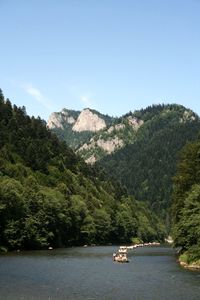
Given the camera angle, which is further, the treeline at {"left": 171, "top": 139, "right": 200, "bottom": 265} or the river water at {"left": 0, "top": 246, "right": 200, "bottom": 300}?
the treeline at {"left": 171, "top": 139, "right": 200, "bottom": 265}

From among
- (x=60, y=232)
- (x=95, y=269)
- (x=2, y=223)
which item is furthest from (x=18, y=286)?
(x=60, y=232)

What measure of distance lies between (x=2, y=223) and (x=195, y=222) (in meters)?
61.2

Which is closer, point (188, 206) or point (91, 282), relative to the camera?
point (91, 282)

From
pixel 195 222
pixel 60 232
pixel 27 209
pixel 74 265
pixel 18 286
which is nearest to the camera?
pixel 18 286

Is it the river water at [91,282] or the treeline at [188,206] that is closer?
the river water at [91,282]

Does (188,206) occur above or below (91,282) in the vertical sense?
above

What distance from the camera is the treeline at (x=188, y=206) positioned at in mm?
94125

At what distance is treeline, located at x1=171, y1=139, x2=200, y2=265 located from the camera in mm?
94125

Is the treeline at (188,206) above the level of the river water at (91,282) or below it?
above

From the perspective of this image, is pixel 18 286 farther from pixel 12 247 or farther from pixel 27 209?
pixel 27 209

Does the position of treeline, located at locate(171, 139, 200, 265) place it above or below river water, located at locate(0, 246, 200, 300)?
above

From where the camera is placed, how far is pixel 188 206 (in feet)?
328

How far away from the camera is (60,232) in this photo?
176250 millimetres

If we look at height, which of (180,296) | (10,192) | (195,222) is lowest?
(180,296)
